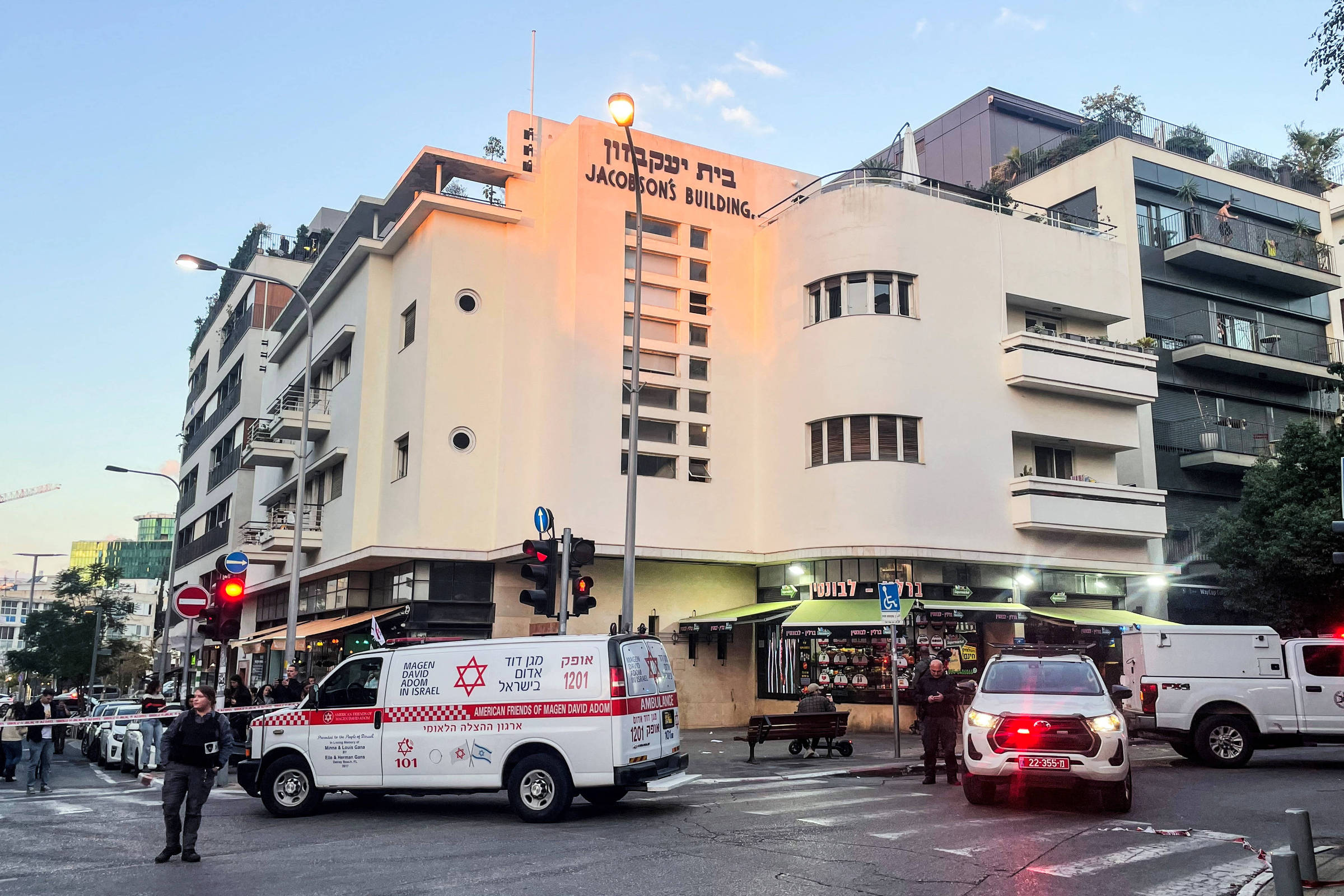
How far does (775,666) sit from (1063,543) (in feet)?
29.1

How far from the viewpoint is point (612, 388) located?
29938mm

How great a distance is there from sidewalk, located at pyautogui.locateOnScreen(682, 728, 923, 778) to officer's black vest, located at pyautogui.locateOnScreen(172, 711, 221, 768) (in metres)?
8.37

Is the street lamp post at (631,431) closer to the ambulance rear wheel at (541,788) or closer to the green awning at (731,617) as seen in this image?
the ambulance rear wheel at (541,788)

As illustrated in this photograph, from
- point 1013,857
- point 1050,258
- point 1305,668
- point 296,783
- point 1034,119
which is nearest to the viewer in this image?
point 1013,857

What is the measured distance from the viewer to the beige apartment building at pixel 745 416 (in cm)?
2866

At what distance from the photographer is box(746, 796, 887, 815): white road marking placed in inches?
492

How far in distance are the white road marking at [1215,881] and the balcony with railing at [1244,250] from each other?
1240 inches

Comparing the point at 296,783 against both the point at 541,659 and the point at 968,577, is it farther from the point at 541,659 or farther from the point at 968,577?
the point at 968,577

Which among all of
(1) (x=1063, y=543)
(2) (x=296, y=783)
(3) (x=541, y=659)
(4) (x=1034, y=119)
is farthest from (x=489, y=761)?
(4) (x=1034, y=119)

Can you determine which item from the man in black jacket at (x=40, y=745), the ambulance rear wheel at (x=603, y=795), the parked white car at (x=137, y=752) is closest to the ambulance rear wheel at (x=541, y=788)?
the ambulance rear wheel at (x=603, y=795)

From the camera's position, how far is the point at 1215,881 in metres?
8.62

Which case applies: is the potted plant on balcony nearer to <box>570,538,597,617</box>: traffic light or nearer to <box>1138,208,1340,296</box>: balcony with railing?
<box>1138,208,1340,296</box>: balcony with railing

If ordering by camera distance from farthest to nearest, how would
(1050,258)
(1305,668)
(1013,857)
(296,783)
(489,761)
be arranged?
1. (1050,258)
2. (1305,668)
3. (296,783)
4. (489,761)
5. (1013,857)

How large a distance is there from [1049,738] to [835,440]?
17361mm
